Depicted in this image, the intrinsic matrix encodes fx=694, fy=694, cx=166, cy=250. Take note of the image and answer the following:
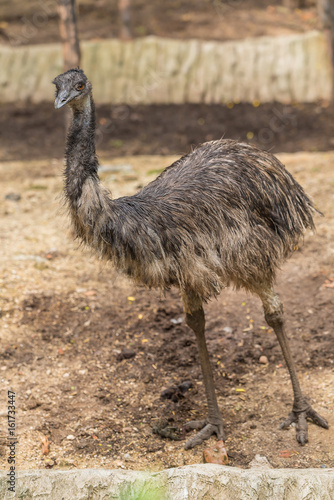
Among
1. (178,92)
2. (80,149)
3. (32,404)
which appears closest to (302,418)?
(32,404)

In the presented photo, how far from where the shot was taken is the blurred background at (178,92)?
1092 centimetres

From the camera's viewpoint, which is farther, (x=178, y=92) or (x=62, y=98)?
(x=178, y=92)

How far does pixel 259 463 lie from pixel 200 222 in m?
1.49

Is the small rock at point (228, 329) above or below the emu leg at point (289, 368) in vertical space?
below

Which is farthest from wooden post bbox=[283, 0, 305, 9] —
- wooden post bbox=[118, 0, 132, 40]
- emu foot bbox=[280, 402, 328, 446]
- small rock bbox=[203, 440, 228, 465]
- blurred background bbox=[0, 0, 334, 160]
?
small rock bbox=[203, 440, 228, 465]

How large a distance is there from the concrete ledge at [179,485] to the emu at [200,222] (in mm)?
1131

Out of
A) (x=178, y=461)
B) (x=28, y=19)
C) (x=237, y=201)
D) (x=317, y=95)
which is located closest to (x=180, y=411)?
(x=178, y=461)

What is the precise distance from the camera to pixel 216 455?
4215mm

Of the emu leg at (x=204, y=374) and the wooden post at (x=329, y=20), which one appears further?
the wooden post at (x=329, y=20)

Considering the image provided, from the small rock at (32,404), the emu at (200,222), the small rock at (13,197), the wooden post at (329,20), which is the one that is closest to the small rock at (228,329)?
the emu at (200,222)

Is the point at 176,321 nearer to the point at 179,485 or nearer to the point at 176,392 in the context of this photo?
the point at 176,392

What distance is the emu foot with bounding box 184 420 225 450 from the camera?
14.5 feet

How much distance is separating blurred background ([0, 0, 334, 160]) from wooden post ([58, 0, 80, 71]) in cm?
190

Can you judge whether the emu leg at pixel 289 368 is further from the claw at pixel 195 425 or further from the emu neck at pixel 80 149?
the emu neck at pixel 80 149
